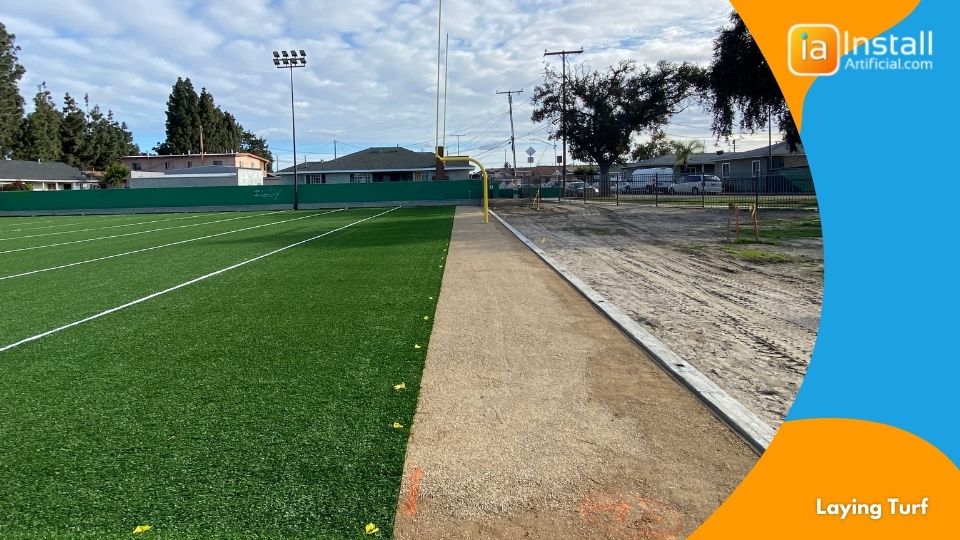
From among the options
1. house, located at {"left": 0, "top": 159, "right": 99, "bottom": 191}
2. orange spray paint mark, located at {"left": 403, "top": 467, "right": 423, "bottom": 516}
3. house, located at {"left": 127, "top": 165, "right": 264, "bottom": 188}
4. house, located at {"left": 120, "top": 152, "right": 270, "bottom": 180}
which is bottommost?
orange spray paint mark, located at {"left": 403, "top": 467, "right": 423, "bottom": 516}

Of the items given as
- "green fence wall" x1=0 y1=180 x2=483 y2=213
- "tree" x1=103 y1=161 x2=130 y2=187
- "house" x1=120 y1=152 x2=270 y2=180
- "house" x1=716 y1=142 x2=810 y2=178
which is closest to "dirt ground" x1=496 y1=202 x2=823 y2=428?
"green fence wall" x1=0 y1=180 x2=483 y2=213

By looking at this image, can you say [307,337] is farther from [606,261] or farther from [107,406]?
[606,261]

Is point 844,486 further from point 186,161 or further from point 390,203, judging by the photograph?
point 186,161

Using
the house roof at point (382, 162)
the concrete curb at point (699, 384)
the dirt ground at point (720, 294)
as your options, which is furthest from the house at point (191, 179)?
the concrete curb at point (699, 384)

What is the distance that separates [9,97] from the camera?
69.2m

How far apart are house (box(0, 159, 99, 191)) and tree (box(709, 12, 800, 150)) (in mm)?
60460

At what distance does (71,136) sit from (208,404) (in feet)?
314

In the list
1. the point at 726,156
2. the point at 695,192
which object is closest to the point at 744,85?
the point at 695,192

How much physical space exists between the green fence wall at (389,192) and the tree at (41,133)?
168ft

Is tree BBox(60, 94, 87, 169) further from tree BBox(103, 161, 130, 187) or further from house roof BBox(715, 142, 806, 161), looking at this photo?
house roof BBox(715, 142, 806, 161)

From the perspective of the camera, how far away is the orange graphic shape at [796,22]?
7.74 ft

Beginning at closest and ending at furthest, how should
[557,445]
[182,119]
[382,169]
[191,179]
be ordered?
[557,445] → [191,179] → [382,169] → [182,119]

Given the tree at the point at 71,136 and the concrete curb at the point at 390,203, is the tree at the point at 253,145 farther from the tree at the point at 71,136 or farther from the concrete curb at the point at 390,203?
the concrete curb at the point at 390,203

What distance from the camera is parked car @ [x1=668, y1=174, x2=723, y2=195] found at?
147 ft
